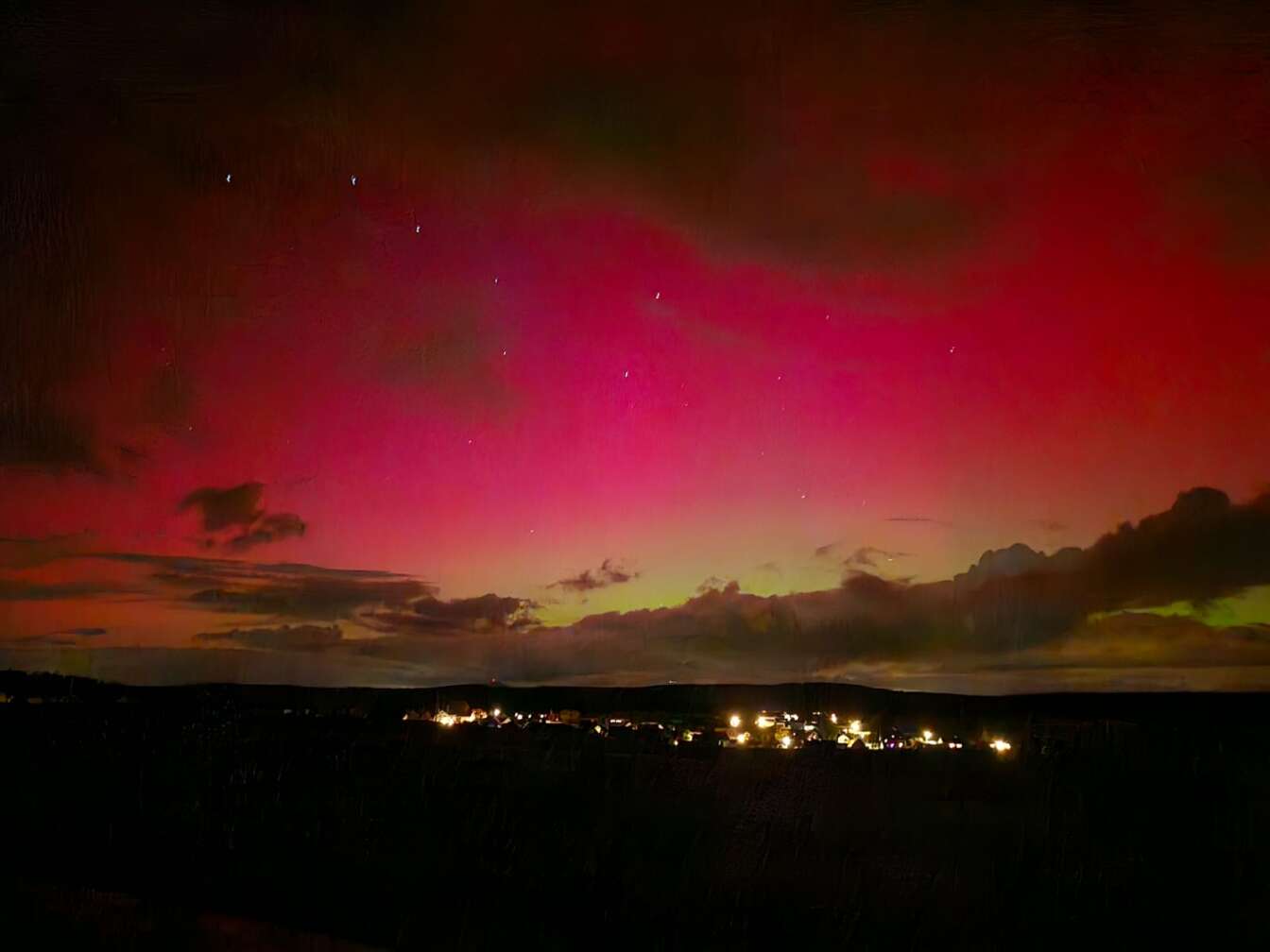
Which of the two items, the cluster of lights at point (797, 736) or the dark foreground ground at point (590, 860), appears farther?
the cluster of lights at point (797, 736)

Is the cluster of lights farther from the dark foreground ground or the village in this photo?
Result: the dark foreground ground

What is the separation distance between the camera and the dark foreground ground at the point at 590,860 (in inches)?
671

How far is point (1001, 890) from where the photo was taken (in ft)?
73.8

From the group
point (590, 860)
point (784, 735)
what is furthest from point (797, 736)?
point (590, 860)

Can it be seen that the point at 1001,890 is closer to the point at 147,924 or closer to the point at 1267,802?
the point at 147,924

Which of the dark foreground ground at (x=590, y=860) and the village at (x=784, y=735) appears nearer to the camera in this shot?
the dark foreground ground at (x=590, y=860)

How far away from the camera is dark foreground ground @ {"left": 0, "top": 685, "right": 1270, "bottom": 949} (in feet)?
55.9

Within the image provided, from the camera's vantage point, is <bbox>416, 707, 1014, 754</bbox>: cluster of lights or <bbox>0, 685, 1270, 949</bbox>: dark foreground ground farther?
<bbox>416, 707, 1014, 754</bbox>: cluster of lights

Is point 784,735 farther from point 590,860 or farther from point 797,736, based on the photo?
point 590,860

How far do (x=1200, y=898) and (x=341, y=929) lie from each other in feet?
54.2

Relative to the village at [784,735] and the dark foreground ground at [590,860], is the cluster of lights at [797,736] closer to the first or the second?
the village at [784,735]

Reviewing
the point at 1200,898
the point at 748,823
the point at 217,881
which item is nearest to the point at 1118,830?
the point at 748,823

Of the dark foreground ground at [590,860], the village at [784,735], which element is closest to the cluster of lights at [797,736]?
the village at [784,735]

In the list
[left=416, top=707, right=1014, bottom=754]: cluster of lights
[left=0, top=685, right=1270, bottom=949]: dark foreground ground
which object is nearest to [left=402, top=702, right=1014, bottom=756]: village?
[left=416, top=707, right=1014, bottom=754]: cluster of lights
